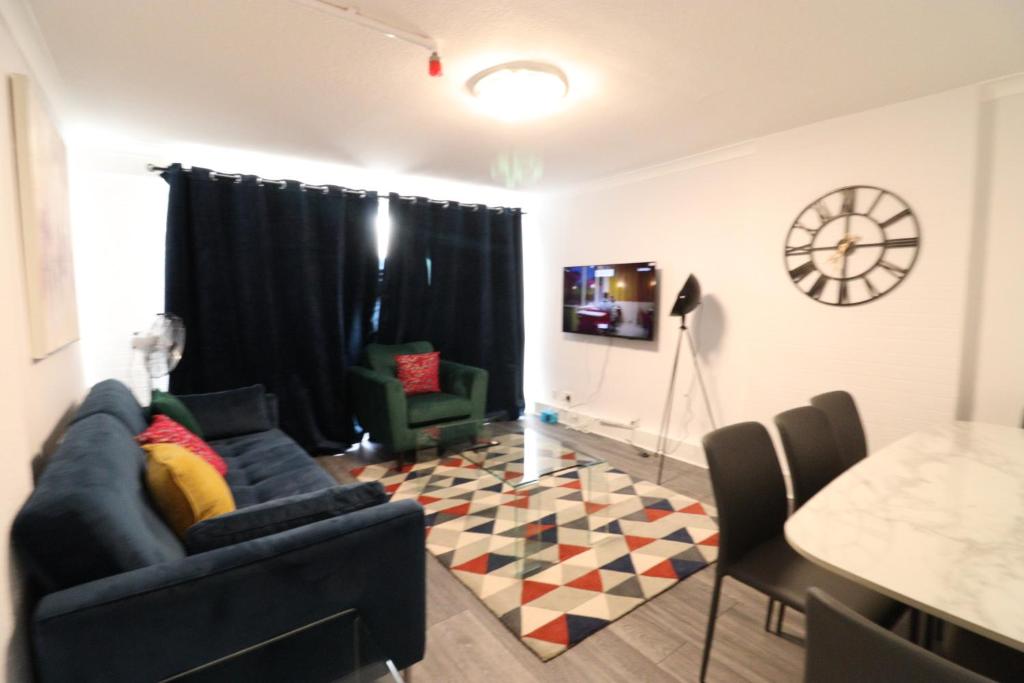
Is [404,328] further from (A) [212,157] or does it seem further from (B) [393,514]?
(B) [393,514]

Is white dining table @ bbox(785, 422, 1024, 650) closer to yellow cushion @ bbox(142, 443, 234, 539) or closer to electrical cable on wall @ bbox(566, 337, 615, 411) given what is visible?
yellow cushion @ bbox(142, 443, 234, 539)

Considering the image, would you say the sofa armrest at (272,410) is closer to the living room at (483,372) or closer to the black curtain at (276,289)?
the living room at (483,372)

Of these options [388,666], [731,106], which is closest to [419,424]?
[388,666]

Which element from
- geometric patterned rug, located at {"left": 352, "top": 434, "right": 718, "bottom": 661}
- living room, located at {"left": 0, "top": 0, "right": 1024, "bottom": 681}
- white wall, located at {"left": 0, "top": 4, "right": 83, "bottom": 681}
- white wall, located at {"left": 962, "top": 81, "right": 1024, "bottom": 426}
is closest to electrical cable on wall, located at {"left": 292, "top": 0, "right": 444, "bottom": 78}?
living room, located at {"left": 0, "top": 0, "right": 1024, "bottom": 681}

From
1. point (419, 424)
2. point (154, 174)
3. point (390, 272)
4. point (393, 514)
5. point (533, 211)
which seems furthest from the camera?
point (533, 211)

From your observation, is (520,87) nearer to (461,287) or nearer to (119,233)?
(461,287)

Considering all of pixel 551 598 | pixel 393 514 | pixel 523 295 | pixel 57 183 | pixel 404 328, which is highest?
pixel 57 183

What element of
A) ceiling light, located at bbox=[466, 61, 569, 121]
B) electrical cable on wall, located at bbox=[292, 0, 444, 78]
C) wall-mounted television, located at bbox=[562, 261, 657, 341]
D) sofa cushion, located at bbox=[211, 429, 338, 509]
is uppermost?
electrical cable on wall, located at bbox=[292, 0, 444, 78]

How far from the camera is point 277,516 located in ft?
4.47

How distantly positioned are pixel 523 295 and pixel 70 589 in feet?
14.5

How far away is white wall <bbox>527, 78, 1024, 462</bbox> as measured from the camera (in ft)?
7.81

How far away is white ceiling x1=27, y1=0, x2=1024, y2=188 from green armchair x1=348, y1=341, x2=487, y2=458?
180cm

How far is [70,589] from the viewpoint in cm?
105

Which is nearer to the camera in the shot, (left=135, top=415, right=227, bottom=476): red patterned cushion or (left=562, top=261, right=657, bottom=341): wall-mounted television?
(left=135, top=415, right=227, bottom=476): red patterned cushion
